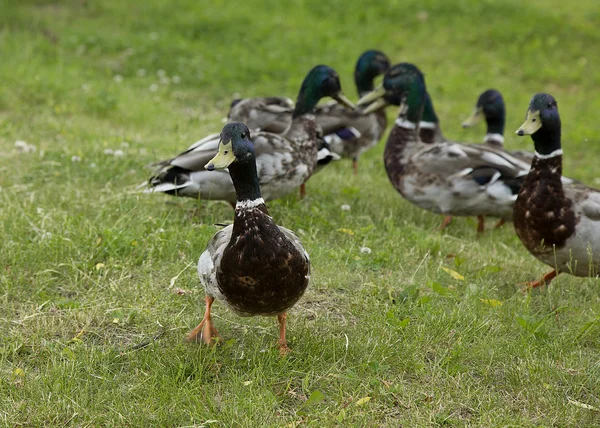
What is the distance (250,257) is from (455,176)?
2.94m

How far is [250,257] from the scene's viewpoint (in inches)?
129

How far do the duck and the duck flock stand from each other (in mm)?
13

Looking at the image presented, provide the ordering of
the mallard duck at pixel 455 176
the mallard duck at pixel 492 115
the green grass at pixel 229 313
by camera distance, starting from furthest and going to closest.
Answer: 1. the mallard duck at pixel 492 115
2. the mallard duck at pixel 455 176
3. the green grass at pixel 229 313

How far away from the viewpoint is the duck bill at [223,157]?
326 centimetres

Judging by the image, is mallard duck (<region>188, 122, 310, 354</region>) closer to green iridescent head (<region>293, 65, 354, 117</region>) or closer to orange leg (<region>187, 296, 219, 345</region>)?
orange leg (<region>187, 296, 219, 345</region>)

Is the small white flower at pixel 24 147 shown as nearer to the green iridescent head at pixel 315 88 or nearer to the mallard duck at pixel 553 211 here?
the green iridescent head at pixel 315 88

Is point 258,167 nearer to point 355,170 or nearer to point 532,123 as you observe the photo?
point 532,123

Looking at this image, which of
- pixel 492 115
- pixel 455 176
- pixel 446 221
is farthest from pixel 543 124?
pixel 492 115

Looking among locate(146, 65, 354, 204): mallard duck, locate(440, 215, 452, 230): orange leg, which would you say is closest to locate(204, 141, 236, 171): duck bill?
locate(146, 65, 354, 204): mallard duck

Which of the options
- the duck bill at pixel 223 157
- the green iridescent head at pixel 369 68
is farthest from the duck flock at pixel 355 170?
the green iridescent head at pixel 369 68

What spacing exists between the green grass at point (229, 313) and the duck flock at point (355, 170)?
0.75 feet

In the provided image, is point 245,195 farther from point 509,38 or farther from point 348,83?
point 509,38

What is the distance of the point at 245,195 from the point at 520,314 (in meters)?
1.67

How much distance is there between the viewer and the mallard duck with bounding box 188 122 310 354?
10.8 feet
